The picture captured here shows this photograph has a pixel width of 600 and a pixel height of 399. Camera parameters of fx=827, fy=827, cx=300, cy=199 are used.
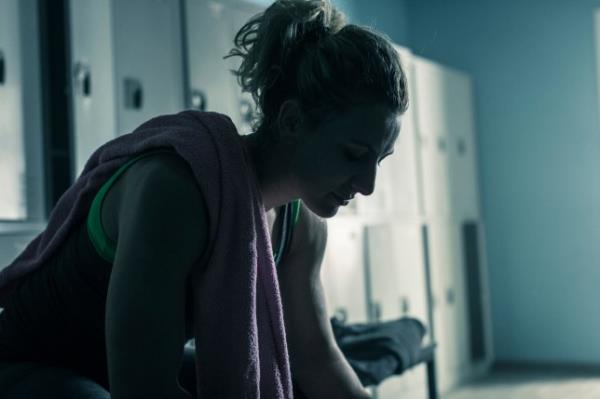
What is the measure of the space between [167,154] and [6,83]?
888mm

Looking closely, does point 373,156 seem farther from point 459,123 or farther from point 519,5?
A: point 519,5

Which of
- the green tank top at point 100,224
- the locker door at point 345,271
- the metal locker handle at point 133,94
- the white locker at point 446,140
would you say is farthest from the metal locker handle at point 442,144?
the green tank top at point 100,224

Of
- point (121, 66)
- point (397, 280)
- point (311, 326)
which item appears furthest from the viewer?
point (397, 280)

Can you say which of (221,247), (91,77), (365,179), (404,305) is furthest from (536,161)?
(221,247)

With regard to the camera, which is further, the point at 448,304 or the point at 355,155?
the point at 448,304

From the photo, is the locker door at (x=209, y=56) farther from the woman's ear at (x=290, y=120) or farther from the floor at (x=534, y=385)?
the floor at (x=534, y=385)

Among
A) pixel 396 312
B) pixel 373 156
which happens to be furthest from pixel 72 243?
pixel 396 312

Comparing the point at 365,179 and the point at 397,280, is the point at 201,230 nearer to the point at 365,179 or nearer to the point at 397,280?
the point at 365,179

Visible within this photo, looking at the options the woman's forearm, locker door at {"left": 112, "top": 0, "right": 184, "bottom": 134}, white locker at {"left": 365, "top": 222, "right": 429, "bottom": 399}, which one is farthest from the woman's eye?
white locker at {"left": 365, "top": 222, "right": 429, "bottom": 399}

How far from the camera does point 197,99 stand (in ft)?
6.89

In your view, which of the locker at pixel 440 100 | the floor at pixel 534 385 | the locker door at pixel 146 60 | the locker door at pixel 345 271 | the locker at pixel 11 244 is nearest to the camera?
the locker at pixel 11 244

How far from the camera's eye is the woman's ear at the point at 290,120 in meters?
0.91

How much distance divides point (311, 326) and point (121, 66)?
967 millimetres

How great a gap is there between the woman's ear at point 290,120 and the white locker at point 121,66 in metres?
0.91
